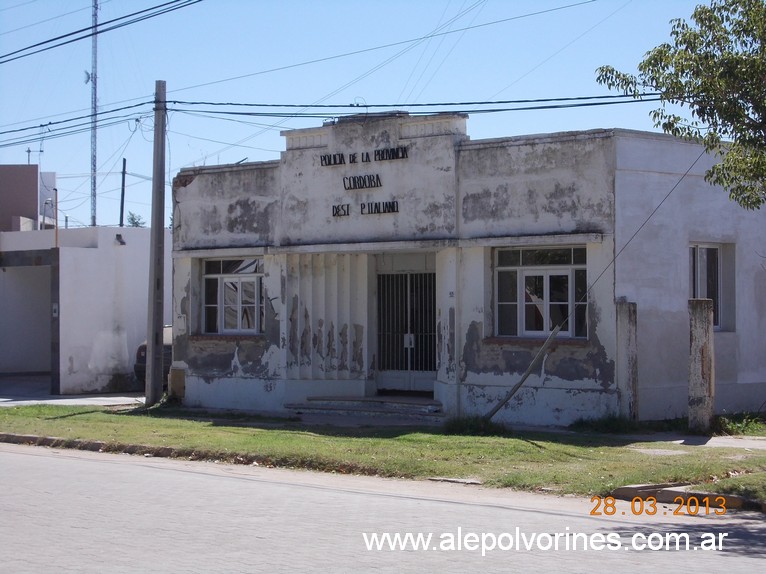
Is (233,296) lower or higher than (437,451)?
higher

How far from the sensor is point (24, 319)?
31.2 metres

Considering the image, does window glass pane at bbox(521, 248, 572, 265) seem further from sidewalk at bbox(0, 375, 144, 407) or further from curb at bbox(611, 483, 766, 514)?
sidewalk at bbox(0, 375, 144, 407)

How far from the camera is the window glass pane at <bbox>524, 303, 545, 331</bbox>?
1858cm

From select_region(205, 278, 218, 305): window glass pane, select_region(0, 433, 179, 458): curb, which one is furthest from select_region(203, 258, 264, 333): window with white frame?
select_region(0, 433, 179, 458): curb

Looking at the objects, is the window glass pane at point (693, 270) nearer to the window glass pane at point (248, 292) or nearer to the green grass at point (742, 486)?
the green grass at point (742, 486)

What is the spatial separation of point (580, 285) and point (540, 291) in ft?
2.70

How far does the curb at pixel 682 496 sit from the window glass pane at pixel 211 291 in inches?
537

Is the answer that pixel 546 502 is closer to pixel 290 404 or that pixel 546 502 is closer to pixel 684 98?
pixel 684 98

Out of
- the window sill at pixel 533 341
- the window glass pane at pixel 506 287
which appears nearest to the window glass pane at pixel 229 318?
the window sill at pixel 533 341

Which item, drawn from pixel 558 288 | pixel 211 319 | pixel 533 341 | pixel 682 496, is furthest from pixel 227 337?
pixel 682 496

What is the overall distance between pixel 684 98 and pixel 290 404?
11227 mm

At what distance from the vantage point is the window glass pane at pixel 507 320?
1886 cm

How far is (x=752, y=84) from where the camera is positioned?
12.5 metres

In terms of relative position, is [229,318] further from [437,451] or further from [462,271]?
[437,451]
